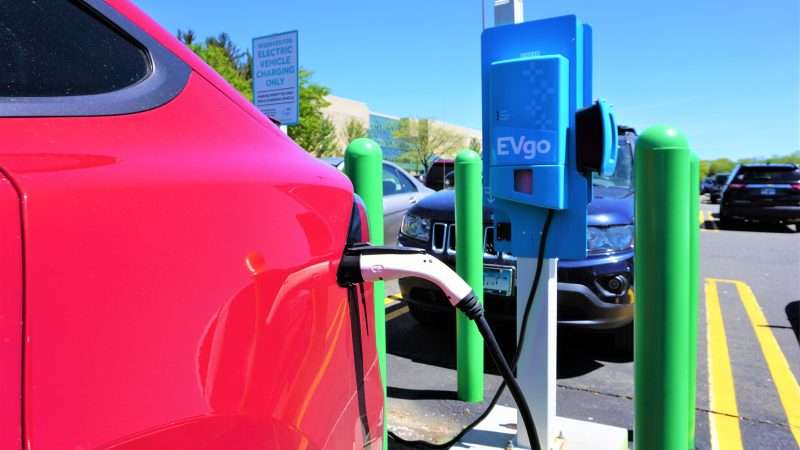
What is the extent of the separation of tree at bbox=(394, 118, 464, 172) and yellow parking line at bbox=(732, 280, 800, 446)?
38.6m

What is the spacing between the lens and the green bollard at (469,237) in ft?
10.1

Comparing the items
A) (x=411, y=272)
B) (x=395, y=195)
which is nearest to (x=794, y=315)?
(x=395, y=195)

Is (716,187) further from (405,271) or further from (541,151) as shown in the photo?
(405,271)

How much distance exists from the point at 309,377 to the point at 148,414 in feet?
1.05

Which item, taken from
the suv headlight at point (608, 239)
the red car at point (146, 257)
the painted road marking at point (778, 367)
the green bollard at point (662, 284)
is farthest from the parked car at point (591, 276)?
the red car at point (146, 257)

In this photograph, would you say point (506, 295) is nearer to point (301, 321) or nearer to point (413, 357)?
point (413, 357)

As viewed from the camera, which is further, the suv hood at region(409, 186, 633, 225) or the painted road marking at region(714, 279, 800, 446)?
the suv hood at region(409, 186, 633, 225)

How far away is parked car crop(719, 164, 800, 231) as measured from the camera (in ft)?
42.6

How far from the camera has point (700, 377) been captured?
383 cm

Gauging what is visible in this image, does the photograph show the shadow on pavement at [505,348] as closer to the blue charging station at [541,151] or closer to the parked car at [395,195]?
the blue charging station at [541,151]

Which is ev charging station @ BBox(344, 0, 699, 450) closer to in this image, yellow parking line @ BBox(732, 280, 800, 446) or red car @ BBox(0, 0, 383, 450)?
red car @ BBox(0, 0, 383, 450)

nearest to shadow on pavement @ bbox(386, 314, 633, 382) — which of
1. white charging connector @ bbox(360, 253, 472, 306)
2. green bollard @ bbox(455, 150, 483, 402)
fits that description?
green bollard @ bbox(455, 150, 483, 402)

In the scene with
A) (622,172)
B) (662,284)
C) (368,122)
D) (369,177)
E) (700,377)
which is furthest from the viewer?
(368,122)

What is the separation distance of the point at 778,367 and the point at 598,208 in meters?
1.76
